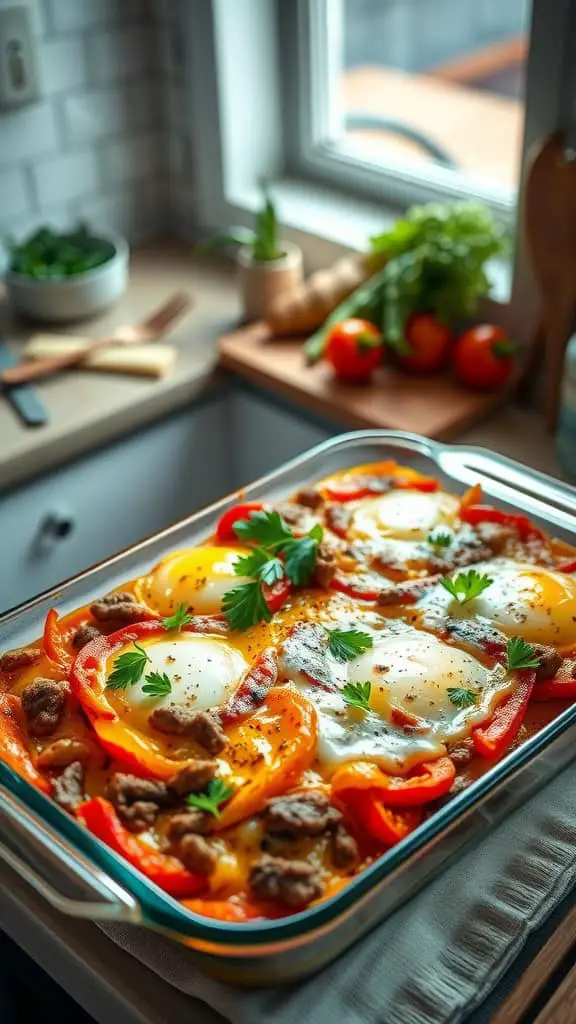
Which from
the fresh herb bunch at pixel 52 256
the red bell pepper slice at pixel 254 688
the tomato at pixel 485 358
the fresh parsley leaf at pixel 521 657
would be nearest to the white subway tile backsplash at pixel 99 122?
the fresh herb bunch at pixel 52 256

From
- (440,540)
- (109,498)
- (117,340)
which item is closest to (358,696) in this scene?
(440,540)

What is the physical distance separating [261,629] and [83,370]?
0.84m

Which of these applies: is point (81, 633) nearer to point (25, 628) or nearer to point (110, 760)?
point (25, 628)

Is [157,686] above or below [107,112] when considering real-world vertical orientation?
below

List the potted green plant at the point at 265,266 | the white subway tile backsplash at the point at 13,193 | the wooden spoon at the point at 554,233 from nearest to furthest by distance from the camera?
the wooden spoon at the point at 554,233 → the potted green plant at the point at 265,266 → the white subway tile backsplash at the point at 13,193

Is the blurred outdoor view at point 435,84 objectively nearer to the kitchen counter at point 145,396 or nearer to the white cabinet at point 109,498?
the kitchen counter at point 145,396

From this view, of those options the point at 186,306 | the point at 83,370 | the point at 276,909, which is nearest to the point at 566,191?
the point at 186,306

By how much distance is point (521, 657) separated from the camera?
1023mm

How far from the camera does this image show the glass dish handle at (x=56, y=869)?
779 millimetres

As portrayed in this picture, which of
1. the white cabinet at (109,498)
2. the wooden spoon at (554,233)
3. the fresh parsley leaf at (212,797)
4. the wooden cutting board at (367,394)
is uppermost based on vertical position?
the wooden spoon at (554,233)

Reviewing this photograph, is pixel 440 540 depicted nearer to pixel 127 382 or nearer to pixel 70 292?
pixel 127 382

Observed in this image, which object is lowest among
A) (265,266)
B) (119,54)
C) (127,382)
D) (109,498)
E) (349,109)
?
(109,498)

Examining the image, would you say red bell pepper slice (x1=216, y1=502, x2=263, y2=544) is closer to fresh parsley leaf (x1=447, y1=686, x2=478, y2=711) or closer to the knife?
fresh parsley leaf (x1=447, y1=686, x2=478, y2=711)

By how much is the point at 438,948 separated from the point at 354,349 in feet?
3.12
